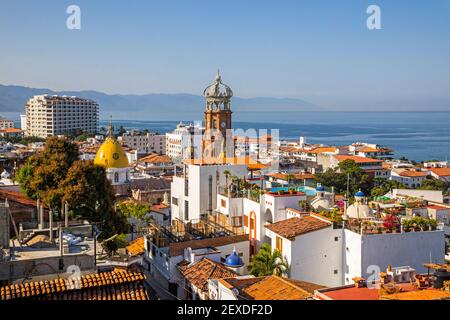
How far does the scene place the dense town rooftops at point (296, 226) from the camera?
16.4 m

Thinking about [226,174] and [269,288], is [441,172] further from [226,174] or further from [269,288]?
[269,288]

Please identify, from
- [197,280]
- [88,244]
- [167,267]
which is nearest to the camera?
[88,244]

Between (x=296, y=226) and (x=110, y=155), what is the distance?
2121 cm

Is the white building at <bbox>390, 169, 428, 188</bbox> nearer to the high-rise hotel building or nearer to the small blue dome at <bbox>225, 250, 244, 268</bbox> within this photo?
the small blue dome at <bbox>225, 250, 244, 268</bbox>

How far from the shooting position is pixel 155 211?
30.0 m

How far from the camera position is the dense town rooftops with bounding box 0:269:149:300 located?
29.0 feet

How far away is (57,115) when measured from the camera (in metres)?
115

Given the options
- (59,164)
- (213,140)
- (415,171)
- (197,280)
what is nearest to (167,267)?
(197,280)

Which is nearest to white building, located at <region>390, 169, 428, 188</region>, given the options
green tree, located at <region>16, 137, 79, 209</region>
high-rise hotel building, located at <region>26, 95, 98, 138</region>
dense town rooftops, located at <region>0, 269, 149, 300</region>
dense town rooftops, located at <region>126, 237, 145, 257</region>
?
dense town rooftops, located at <region>126, 237, 145, 257</region>

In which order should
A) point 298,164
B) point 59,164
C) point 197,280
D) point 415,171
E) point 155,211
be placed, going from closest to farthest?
point 197,280, point 59,164, point 155,211, point 415,171, point 298,164

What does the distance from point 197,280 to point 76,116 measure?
→ 365 ft

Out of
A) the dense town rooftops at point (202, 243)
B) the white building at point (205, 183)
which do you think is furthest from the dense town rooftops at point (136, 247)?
the white building at point (205, 183)

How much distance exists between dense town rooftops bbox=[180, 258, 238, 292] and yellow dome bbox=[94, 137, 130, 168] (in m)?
20.0
